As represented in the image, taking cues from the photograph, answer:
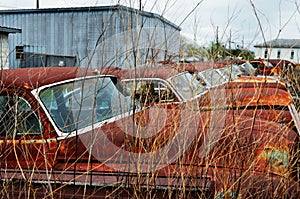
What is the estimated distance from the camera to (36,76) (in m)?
3.10

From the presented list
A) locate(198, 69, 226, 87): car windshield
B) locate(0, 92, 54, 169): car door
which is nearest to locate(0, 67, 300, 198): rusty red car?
locate(0, 92, 54, 169): car door

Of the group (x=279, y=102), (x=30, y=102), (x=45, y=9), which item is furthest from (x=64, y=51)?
(x=30, y=102)

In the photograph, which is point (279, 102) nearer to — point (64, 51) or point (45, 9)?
point (64, 51)

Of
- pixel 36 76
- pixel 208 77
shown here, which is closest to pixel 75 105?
pixel 36 76

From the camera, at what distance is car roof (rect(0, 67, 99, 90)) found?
297cm

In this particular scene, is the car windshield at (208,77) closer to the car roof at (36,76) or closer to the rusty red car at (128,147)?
the rusty red car at (128,147)

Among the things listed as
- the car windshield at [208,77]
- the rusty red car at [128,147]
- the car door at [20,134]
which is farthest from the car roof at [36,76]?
the car windshield at [208,77]

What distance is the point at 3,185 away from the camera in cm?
224

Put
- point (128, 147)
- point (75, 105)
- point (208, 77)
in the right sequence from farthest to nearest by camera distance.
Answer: point (208, 77), point (75, 105), point (128, 147)

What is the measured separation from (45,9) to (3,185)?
1665 centimetres

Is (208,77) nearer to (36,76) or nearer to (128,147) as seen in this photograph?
(36,76)

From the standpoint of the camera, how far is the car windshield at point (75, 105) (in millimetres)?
2850

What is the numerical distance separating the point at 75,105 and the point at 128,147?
2.49 ft

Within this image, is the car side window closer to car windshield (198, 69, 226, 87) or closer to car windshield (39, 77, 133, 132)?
car windshield (39, 77, 133, 132)
